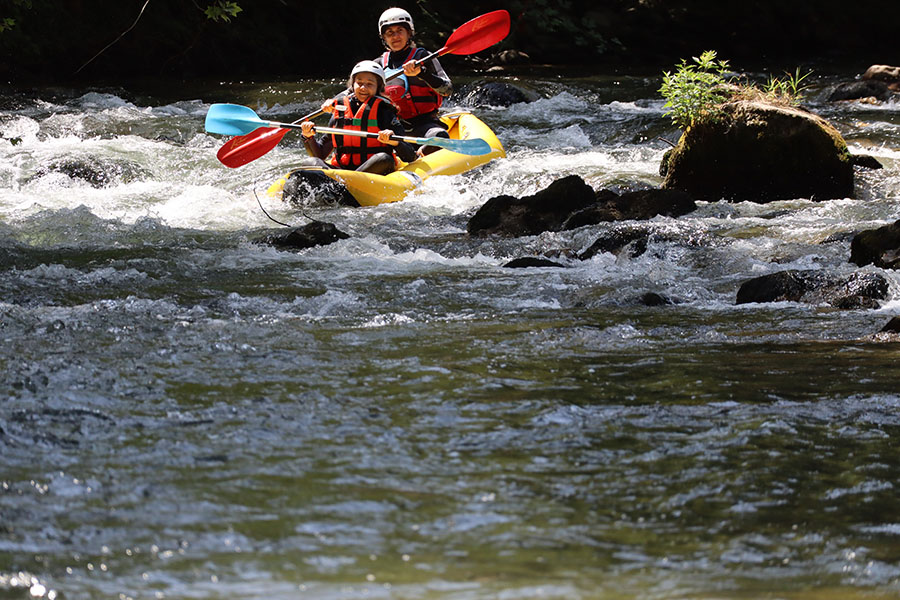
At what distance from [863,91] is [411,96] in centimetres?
540

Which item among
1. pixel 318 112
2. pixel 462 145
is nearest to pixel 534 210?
pixel 462 145

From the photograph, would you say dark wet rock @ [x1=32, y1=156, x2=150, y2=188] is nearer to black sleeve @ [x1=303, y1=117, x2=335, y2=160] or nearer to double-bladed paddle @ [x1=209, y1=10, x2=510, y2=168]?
double-bladed paddle @ [x1=209, y1=10, x2=510, y2=168]

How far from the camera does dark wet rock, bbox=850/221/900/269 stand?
5105mm

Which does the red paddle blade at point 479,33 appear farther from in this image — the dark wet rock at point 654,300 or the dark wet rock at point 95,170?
the dark wet rock at point 654,300

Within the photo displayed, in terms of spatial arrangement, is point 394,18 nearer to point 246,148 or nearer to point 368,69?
point 368,69

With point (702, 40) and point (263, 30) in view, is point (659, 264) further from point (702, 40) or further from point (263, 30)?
point (702, 40)

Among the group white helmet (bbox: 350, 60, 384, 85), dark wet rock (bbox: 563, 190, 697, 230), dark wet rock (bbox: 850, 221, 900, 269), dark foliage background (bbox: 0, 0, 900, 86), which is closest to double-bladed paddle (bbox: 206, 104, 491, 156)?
white helmet (bbox: 350, 60, 384, 85)

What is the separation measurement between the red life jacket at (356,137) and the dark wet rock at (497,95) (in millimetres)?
4299

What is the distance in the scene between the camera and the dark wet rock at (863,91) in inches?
449

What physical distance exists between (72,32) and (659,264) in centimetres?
1079

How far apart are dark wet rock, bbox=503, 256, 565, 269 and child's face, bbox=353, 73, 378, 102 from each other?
2.87 metres

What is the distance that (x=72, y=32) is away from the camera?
45.7 ft

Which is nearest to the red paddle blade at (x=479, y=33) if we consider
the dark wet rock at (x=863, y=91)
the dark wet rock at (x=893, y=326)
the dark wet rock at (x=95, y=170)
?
the dark wet rock at (x=95, y=170)

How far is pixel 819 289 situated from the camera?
183 inches
